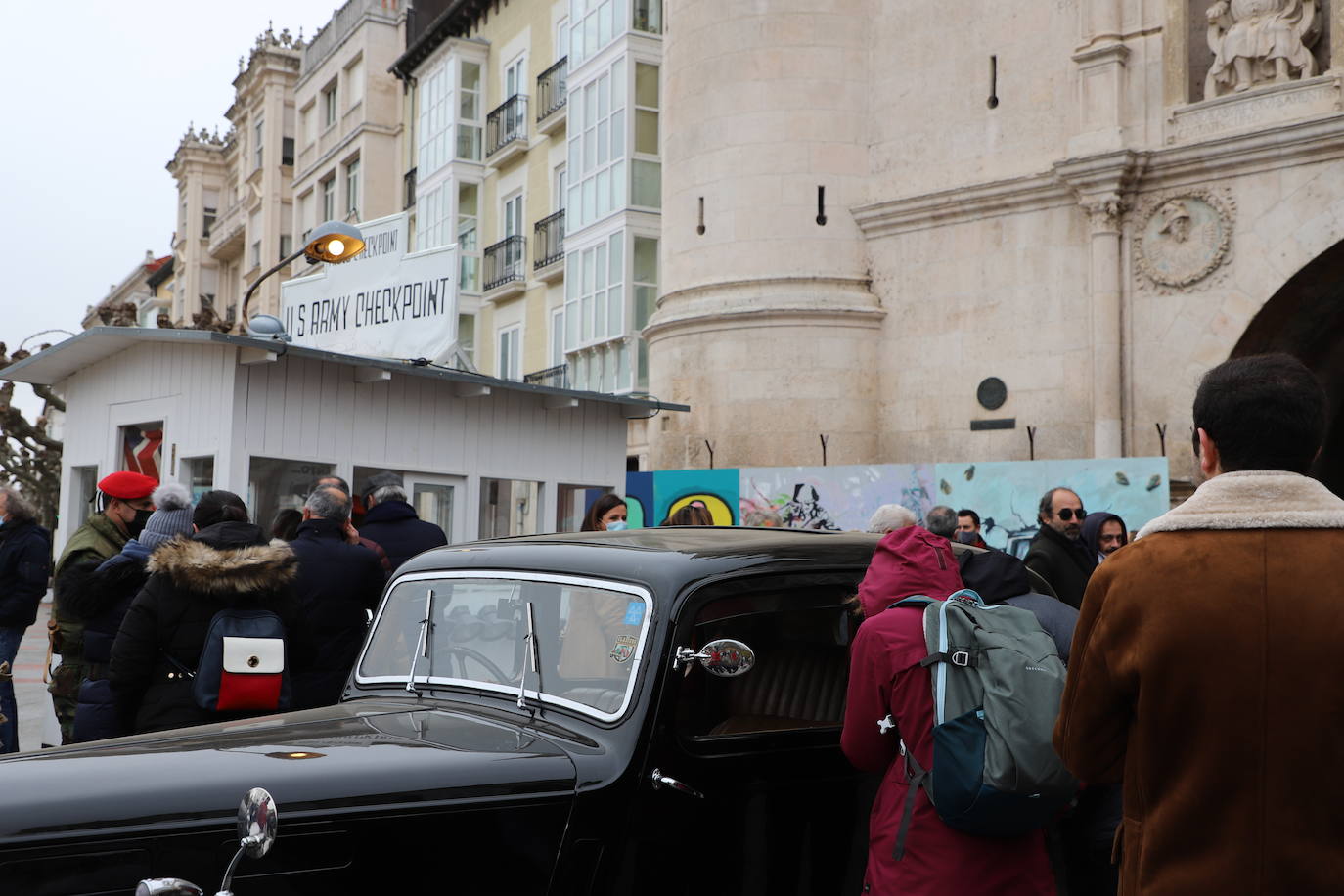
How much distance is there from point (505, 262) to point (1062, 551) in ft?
83.2

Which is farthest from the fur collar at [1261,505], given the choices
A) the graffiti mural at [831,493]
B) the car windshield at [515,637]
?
the graffiti mural at [831,493]

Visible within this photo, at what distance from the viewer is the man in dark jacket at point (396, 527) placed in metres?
7.88

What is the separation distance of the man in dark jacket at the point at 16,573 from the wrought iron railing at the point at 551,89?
2195 cm

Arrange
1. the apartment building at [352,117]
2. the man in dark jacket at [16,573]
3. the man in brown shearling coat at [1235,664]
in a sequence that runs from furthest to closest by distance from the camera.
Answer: the apartment building at [352,117] → the man in dark jacket at [16,573] → the man in brown shearling coat at [1235,664]

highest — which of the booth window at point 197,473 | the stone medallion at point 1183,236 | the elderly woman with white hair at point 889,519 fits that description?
the stone medallion at point 1183,236

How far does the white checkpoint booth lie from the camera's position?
10.4 meters

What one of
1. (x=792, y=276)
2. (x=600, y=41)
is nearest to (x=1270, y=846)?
(x=792, y=276)

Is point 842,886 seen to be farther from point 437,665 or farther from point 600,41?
point 600,41

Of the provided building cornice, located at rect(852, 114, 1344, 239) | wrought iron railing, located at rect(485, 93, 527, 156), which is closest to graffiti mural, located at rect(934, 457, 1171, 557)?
building cornice, located at rect(852, 114, 1344, 239)

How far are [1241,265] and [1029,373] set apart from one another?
9.61 feet

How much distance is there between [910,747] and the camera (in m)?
3.64

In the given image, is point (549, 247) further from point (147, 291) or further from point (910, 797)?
point (147, 291)

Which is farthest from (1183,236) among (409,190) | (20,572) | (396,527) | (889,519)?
(409,190)

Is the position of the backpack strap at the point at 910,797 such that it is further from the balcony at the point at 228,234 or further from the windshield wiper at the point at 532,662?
the balcony at the point at 228,234
